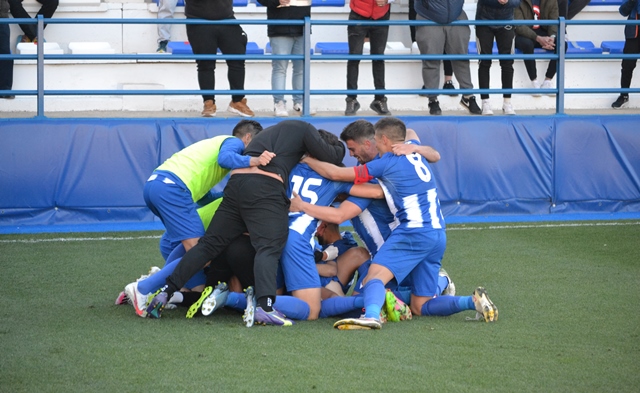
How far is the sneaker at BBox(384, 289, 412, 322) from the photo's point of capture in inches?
240

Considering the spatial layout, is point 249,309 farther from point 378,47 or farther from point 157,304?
point 378,47

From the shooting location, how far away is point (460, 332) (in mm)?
5742

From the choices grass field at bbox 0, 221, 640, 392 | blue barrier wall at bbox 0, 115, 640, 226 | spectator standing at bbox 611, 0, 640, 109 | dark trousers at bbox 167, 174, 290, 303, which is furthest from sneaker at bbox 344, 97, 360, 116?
dark trousers at bbox 167, 174, 290, 303

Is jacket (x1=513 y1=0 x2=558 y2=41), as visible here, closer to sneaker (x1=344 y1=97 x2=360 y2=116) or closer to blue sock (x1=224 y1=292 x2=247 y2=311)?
sneaker (x1=344 y1=97 x2=360 y2=116)

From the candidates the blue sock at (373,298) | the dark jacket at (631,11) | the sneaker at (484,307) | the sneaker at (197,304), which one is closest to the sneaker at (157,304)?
the sneaker at (197,304)

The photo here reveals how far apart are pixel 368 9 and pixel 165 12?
3.70 m

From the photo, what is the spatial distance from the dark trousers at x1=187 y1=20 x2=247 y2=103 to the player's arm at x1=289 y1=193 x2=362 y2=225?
526 centimetres

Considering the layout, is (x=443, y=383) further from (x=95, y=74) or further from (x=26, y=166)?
(x=95, y=74)

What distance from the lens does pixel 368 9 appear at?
11844 millimetres

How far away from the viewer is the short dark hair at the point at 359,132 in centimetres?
671

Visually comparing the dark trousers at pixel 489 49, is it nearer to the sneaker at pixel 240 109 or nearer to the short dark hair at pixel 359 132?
the sneaker at pixel 240 109

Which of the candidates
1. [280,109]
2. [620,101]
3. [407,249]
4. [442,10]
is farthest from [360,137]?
[620,101]

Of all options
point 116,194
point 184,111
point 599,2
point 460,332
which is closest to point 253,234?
point 460,332

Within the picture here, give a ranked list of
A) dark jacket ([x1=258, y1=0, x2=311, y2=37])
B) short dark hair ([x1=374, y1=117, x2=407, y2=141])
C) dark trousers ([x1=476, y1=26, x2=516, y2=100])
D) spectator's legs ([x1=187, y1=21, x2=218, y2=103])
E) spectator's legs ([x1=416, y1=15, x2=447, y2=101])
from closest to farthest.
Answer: short dark hair ([x1=374, y1=117, x2=407, y2=141]) → spectator's legs ([x1=187, y1=21, x2=218, y2=103]) → dark jacket ([x1=258, y1=0, x2=311, y2=37]) → spectator's legs ([x1=416, y1=15, x2=447, y2=101]) → dark trousers ([x1=476, y1=26, x2=516, y2=100])
